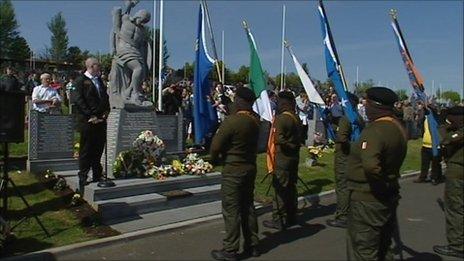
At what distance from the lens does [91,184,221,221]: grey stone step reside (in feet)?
26.4

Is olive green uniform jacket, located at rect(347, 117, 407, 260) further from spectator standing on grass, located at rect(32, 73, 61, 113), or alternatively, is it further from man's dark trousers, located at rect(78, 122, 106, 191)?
spectator standing on grass, located at rect(32, 73, 61, 113)

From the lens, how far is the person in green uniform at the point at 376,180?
4875mm

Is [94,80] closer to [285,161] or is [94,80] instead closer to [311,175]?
[285,161]

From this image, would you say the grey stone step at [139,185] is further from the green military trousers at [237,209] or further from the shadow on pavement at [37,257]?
the green military trousers at [237,209]

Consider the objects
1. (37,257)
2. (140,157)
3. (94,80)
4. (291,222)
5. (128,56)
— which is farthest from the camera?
(128,56)

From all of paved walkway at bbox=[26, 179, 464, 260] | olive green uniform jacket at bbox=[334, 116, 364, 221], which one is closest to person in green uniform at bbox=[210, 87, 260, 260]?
paved walkway at bbox=[26, 179, 464, 260]

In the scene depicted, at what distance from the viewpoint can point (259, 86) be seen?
10.6 m

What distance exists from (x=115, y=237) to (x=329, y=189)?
6.08m

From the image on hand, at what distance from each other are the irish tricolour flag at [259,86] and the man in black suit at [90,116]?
10.6 feet

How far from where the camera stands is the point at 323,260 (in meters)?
6.71

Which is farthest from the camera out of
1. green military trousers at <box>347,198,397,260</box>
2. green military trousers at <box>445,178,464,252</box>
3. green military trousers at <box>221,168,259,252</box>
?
green military trousers at <box>445,178,464,252</box>

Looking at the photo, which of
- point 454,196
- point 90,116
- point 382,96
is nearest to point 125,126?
point 90,116

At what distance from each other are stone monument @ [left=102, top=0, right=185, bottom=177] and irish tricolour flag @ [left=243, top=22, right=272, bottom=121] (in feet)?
7.41

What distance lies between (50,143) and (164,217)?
10.7 ft
